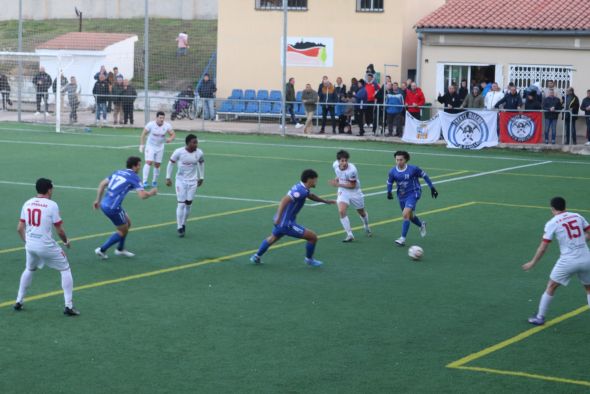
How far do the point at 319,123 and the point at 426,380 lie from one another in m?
32.1

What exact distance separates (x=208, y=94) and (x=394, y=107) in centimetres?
1025

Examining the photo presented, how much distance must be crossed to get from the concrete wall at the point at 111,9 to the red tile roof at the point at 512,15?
21864 mm

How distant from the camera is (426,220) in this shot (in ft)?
72.8

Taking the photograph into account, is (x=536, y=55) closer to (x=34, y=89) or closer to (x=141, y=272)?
(x=34, y=89)

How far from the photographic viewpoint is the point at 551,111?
34.9 meters

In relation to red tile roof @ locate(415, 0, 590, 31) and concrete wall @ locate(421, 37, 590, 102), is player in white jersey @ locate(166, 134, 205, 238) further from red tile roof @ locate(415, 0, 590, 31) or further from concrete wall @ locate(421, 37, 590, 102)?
concrete wall @ locate(421, 37, 590, 102)

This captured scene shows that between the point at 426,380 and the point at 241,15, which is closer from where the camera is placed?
the point at 426,380

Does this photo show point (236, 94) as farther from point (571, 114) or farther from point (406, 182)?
point (406, 182)

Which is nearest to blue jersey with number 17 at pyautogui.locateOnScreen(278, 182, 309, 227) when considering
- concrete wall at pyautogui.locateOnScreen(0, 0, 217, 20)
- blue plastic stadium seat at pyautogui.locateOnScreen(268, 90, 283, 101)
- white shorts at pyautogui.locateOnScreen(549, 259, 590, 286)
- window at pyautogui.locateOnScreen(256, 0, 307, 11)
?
white shorts at pyautogui.locateOnScreen(549, 259, 590, 286)

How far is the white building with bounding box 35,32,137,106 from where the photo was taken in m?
48.4

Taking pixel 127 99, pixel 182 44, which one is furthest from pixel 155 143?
pixel 182 44

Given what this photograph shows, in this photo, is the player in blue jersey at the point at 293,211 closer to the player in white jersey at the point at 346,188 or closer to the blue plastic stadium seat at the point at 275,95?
the player in white jersey at the point at 346,188

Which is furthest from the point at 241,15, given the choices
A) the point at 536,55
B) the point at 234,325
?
the point at 234,325

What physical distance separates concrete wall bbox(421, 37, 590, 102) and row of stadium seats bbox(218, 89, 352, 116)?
4.44 metres
